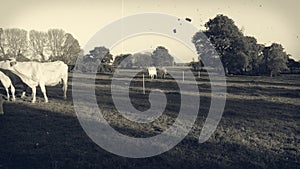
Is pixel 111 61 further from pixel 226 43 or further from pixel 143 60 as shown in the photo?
pixel 226 43

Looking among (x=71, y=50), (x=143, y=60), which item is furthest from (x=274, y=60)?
(x=71, y=50)

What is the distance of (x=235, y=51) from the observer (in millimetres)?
48469

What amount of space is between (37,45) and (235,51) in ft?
128

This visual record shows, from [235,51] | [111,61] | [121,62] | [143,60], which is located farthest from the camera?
[121,62]

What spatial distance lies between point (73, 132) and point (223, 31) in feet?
143

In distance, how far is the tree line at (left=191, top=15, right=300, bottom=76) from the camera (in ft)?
159

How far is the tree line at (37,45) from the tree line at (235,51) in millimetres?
24350

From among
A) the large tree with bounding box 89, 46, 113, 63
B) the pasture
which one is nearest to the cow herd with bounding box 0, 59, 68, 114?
the pasture

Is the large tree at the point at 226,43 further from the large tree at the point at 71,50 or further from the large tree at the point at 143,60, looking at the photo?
the large tree at the point at 71,50

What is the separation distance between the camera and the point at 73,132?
36.1 feet

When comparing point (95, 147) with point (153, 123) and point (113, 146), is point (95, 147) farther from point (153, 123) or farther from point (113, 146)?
point (153, 123)

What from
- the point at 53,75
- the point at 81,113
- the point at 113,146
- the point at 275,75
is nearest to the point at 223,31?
the point at 275,75

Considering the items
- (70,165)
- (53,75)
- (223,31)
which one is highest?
(223,31)

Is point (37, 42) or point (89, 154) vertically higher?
point (37, 42)
